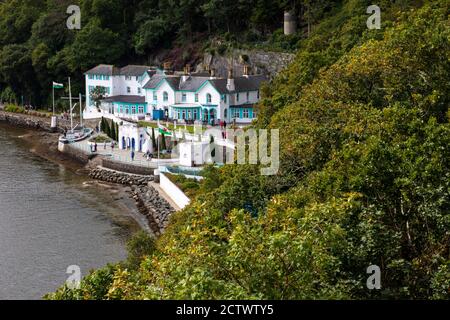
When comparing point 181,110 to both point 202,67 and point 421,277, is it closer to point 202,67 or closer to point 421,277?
point 202,67

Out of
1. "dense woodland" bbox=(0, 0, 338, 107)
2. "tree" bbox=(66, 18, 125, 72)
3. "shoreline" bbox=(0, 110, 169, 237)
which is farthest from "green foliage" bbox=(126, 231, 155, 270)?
"tree" bbox=(66, 18, 125, 72)

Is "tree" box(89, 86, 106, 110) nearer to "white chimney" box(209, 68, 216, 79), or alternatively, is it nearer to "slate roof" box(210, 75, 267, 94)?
"white chimney" box(209, 68, 216, 79)

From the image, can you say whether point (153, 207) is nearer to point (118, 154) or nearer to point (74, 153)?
point (118, 154)

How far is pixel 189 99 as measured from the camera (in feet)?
199

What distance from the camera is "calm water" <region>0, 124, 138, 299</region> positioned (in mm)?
29766

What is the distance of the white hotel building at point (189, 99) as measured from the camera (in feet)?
194

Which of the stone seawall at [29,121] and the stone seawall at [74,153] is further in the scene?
the stone seawall at [29,121]

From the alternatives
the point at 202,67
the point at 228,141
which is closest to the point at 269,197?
the point at 228,141

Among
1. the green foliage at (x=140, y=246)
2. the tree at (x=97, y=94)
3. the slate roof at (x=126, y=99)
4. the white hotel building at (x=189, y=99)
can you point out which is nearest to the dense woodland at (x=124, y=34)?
the tree at (x=97, y=94)

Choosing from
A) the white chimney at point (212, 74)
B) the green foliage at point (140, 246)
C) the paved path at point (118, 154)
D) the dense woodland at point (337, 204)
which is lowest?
the green foliage at point (140, 246)

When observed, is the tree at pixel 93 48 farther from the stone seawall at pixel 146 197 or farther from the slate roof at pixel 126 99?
the stone seawall at pixel 146 197

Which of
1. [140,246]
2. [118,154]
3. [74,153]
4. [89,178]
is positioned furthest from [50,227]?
[74,153]

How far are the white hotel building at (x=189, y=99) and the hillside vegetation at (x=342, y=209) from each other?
3083 cm

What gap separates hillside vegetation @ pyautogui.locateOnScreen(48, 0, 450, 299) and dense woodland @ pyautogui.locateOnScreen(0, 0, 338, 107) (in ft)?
126
